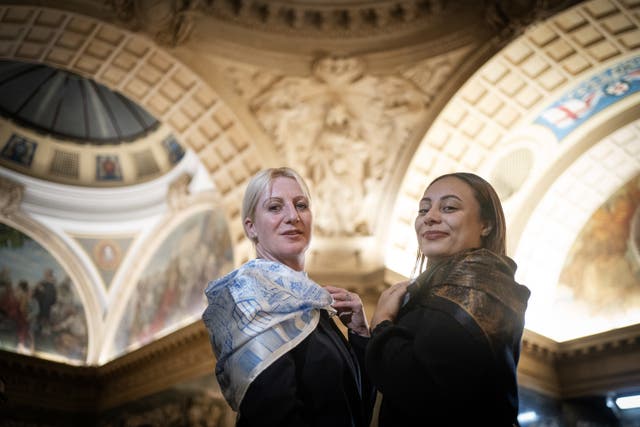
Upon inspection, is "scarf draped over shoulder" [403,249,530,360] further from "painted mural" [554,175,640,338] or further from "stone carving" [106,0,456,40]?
"painted mural" [554,175,640,338]

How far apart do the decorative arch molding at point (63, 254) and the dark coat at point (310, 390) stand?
1765 centimetres

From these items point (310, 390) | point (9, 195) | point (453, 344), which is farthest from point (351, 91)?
point (9, 195)

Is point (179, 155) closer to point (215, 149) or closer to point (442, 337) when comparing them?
point (215, 149)

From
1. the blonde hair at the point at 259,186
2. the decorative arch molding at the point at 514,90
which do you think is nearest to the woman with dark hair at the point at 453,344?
the blonde hair at the point at 259,186

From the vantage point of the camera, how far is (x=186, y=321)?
16109 mm

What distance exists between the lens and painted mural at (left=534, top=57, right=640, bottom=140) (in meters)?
12.2

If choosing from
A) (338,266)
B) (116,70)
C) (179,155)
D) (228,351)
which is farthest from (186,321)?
(228,351)

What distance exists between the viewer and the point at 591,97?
12.8 m

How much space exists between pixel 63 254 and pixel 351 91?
11.4 metres

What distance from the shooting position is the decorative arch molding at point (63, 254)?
18047 mm

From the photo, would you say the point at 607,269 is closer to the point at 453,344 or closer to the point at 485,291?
the point at 485,291

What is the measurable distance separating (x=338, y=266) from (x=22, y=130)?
1072 cm

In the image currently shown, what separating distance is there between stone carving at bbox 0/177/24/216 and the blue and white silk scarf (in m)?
17.2

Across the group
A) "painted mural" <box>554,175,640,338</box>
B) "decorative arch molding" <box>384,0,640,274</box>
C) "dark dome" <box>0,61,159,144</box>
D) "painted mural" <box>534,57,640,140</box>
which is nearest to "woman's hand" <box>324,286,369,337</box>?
"decorative arch molding" <box>384,0,640,274</box>
